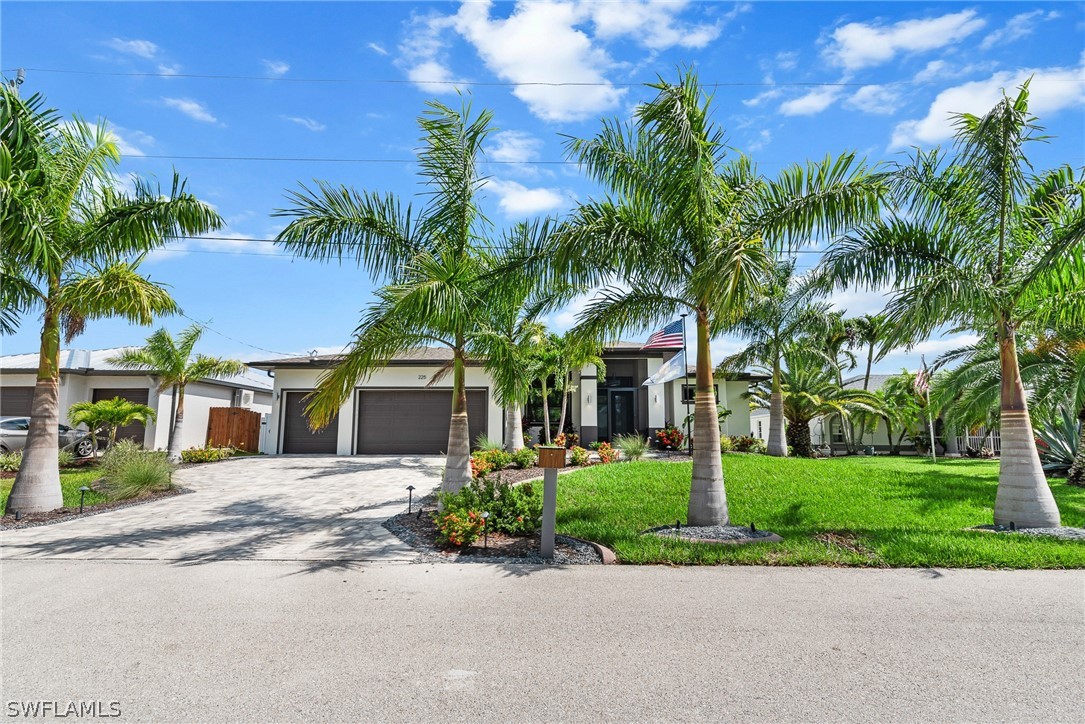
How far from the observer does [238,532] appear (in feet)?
25.3

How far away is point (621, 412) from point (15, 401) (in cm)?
2304

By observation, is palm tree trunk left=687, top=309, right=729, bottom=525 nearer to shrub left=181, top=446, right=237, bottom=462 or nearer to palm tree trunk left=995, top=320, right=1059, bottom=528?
palm tree trunk left=995, top=320, right=1059, bottom=528

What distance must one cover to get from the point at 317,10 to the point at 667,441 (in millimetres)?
14311

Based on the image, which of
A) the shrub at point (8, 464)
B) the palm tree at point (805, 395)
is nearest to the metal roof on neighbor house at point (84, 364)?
the shrub at point (8, 464)

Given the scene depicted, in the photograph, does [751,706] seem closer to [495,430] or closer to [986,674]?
[986,674]

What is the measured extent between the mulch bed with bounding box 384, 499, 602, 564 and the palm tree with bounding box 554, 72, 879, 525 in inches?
71.8

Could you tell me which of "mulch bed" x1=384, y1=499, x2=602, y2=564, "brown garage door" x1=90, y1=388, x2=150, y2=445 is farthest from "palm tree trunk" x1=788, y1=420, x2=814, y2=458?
"brown garage door" x1=90, y1=388, x2=150, y2=445

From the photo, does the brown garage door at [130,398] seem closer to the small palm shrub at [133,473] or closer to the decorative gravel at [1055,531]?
the small palm shrub at [133,473]

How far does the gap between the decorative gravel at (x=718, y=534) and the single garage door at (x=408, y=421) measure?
1296cm

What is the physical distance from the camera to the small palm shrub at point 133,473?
33.7ft

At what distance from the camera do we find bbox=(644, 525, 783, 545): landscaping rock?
6.73m

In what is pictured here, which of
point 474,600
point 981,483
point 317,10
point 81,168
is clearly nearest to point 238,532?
point 474,600

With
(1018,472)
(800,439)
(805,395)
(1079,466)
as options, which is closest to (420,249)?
(1018,472)

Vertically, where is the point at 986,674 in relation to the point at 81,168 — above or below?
below
